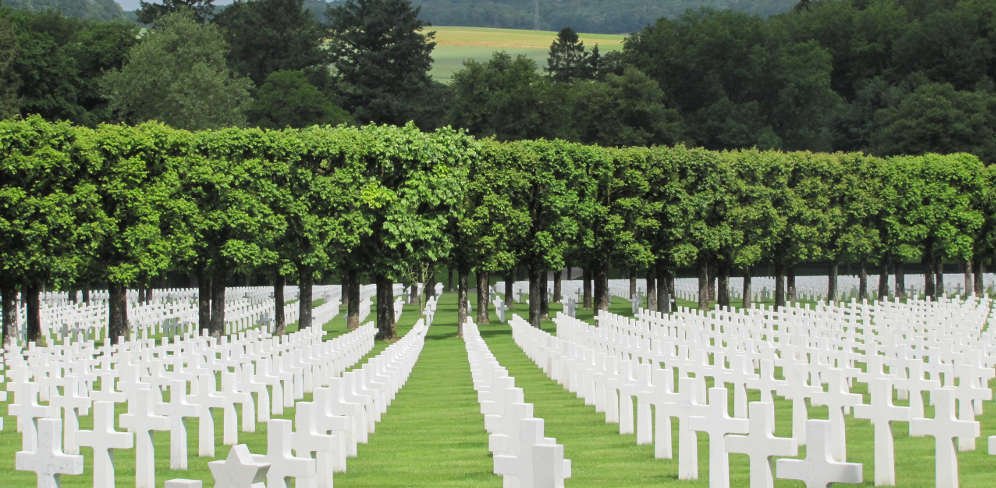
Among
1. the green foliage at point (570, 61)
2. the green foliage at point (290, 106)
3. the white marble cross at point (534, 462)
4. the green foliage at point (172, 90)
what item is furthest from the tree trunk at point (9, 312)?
the green foliage at point (570, 61)

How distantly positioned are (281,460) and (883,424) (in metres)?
6.70

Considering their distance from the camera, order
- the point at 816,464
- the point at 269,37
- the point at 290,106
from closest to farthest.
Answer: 1. the point at 816,464
2. the point at 290,106
3. the point at 269,37

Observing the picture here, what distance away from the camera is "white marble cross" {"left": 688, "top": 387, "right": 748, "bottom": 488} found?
529 inches

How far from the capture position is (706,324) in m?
38.8

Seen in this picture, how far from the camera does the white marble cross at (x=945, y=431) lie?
44.3 ft

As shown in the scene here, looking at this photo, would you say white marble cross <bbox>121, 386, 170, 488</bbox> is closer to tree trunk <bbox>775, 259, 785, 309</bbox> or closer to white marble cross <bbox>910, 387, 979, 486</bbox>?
white marble cross <bbox>910, 387, 979, 486</bbox>

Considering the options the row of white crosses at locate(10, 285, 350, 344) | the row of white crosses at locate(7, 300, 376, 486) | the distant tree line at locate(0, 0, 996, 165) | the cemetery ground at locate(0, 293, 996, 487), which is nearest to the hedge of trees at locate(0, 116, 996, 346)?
the row of white crosses at locate(10, 285, 350, 344)

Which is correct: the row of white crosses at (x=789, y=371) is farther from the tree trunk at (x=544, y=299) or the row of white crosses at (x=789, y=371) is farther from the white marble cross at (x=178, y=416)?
the tree trunk at (x=544, y=299)

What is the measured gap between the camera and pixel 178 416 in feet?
56.6

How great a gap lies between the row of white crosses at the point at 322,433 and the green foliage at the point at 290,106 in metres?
80.2

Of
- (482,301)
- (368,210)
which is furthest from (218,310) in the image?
(482,301)

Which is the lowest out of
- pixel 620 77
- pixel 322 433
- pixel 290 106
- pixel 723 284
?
pixel 322 433

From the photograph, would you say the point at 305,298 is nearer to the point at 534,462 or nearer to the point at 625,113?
the point at 534,462

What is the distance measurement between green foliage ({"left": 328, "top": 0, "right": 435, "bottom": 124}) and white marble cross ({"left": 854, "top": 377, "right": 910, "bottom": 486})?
105 metres
